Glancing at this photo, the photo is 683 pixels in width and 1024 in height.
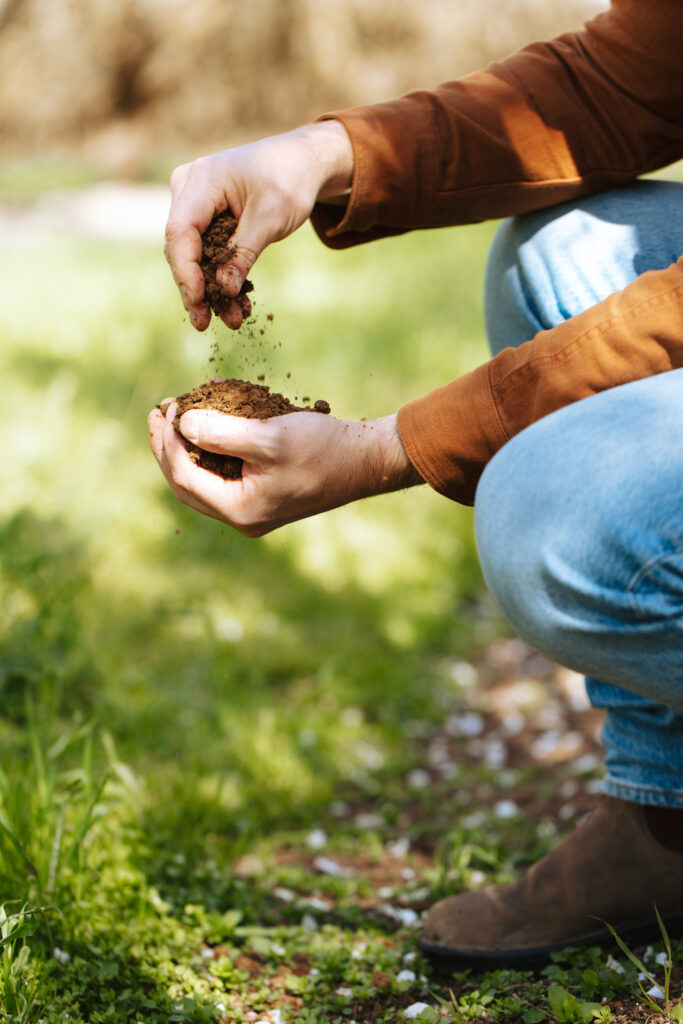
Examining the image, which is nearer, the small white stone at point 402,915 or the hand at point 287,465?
the hand at point 287,465

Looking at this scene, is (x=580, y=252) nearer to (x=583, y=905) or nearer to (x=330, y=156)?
(x=330, y=156)

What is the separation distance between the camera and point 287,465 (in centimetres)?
128

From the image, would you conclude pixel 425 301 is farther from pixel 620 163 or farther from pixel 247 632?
pixel 620 163

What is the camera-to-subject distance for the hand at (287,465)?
1.28 meters

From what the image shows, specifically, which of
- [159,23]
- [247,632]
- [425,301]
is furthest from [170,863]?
[159,23]

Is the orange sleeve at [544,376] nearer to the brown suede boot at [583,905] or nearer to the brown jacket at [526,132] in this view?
the brown jacket at [526,132]

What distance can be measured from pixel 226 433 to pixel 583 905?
0.93 m

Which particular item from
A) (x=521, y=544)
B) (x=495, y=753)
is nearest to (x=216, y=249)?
(x=521, y=544)

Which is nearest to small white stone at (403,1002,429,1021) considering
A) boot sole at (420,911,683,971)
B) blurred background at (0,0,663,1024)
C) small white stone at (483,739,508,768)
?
boot sole at (420,911,683,971)

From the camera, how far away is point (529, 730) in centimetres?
250

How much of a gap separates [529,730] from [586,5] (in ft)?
42.2

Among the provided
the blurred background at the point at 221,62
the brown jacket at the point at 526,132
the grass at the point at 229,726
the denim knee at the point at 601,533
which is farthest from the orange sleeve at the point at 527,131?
the blurred background at the point at 221,62

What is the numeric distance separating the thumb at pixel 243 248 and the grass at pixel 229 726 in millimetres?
118

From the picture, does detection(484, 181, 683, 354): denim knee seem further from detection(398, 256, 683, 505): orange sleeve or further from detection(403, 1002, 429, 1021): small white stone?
detection(403, 1002, 429, 1021): small white stone
